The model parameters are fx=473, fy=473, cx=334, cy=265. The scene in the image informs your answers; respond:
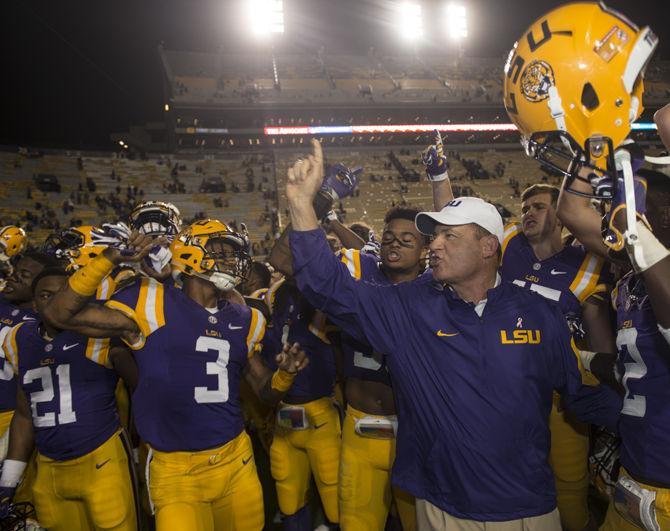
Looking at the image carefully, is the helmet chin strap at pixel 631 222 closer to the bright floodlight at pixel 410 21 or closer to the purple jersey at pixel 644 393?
the purple jersey at pixel 644 393

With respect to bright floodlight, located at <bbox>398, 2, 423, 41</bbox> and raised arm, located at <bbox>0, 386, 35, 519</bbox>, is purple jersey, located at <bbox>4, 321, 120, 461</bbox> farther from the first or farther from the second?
bright floodlight, located at <bbox>398, 2, 423, 41</bbox>

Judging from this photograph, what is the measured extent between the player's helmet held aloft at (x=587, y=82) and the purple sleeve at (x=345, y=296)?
925 mm

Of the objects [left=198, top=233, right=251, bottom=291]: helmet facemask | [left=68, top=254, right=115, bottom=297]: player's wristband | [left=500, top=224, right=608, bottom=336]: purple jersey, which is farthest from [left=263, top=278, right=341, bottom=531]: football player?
[left=500, top=224, right=608, bottom=336]: purple jersey

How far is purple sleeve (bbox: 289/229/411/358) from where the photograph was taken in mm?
1988

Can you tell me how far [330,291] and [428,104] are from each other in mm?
32599

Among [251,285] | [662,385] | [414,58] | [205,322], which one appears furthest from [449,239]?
[414,58]

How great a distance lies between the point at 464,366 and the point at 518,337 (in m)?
0.28

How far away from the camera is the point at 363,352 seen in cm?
347

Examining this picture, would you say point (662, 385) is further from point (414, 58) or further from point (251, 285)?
point (414, 58)

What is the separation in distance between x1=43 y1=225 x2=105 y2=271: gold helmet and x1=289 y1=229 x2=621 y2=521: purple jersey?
229cm

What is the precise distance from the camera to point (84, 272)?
8.96 ft

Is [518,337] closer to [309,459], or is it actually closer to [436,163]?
[436,163]

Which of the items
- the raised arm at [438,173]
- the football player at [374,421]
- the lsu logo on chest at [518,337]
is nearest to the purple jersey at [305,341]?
the football player at [374,421]

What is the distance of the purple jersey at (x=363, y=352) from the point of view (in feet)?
11.3
